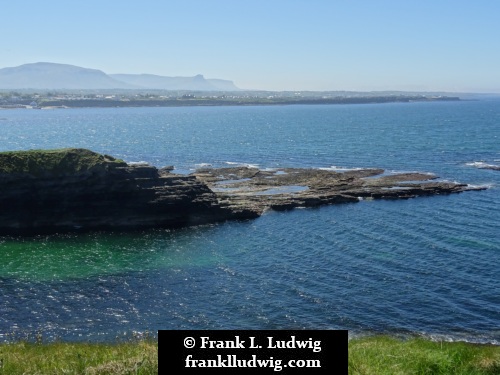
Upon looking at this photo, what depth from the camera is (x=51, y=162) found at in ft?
211

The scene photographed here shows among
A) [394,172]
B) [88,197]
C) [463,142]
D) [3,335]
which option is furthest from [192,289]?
[463,142]

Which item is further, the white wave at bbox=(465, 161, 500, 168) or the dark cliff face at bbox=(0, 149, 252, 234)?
the white wave at bbox=(465, 161, 500, 168)

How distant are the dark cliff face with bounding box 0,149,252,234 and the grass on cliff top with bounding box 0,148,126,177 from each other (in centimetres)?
11

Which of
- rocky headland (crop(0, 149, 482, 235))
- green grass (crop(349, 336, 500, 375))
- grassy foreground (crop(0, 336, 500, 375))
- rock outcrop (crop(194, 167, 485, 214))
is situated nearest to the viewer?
grassy foreground (crop(0, 336, 500, 375))

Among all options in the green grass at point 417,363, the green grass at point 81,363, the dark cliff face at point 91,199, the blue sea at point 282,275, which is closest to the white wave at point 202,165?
the blue sea at point 282,275

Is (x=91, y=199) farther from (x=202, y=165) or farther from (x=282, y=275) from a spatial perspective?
(x=202, y=165)

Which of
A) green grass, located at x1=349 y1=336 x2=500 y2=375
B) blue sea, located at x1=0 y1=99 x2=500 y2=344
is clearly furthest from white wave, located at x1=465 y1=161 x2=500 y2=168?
green grass, located at x1=349 y1=336 x2=500 y2=375

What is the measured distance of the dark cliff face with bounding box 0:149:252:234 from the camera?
62.2m

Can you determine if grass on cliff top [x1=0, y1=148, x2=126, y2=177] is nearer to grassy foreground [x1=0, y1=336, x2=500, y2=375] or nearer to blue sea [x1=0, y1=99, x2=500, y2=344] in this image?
blue sea [x1=0, y1=99, x2=500, y2=344]

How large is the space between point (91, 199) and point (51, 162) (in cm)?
645

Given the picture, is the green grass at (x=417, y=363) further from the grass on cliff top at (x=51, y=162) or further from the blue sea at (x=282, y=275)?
the grass on cliff top at (x=51, y=162)

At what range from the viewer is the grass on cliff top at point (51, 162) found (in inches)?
2493

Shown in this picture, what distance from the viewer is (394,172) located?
9725 cm

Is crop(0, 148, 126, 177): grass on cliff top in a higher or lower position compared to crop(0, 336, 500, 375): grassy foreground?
higher
